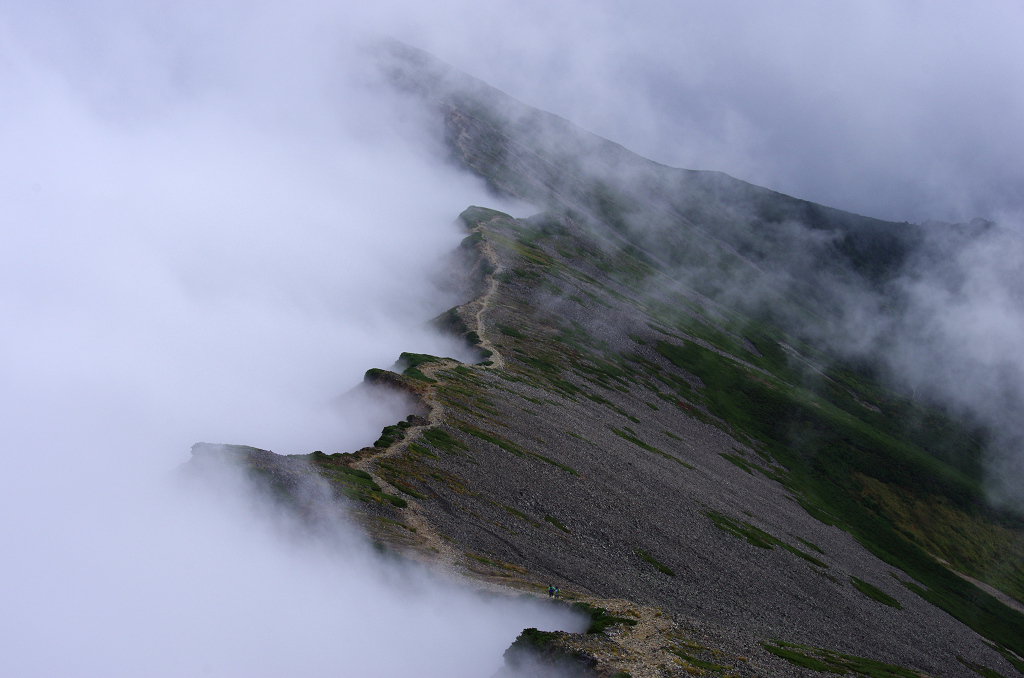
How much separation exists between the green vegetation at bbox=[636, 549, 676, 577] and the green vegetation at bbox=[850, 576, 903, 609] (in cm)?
4011

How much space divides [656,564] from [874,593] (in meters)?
45.8

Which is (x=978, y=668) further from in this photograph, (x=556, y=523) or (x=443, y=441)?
(x=443, y=441)

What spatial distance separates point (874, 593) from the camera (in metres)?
86.0

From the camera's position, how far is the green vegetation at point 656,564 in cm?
5972

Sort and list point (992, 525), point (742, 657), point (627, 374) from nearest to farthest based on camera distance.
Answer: point (742, 657) < point (627, 374) < point (992, 525)

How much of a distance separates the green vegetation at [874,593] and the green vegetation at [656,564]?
40113 millimetres

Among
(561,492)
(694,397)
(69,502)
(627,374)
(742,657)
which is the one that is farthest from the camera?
(694,397)

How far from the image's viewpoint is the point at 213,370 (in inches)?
4626

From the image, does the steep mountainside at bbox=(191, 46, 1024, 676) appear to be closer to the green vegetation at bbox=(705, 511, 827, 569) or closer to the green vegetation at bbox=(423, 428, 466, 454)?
the green vegetation at bbox=(423, 428, 466, 454)

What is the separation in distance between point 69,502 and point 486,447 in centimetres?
3811

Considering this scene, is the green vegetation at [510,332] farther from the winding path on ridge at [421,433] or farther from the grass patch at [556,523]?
the grass patch at [556,523]

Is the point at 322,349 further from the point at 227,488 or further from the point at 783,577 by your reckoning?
the point at 783,577

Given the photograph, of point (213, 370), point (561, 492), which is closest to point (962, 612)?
point (561, 492)

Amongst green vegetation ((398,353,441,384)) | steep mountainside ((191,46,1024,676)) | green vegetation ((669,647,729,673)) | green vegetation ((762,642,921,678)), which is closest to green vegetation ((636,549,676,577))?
steep mountainside ((191,46,1024,676))
